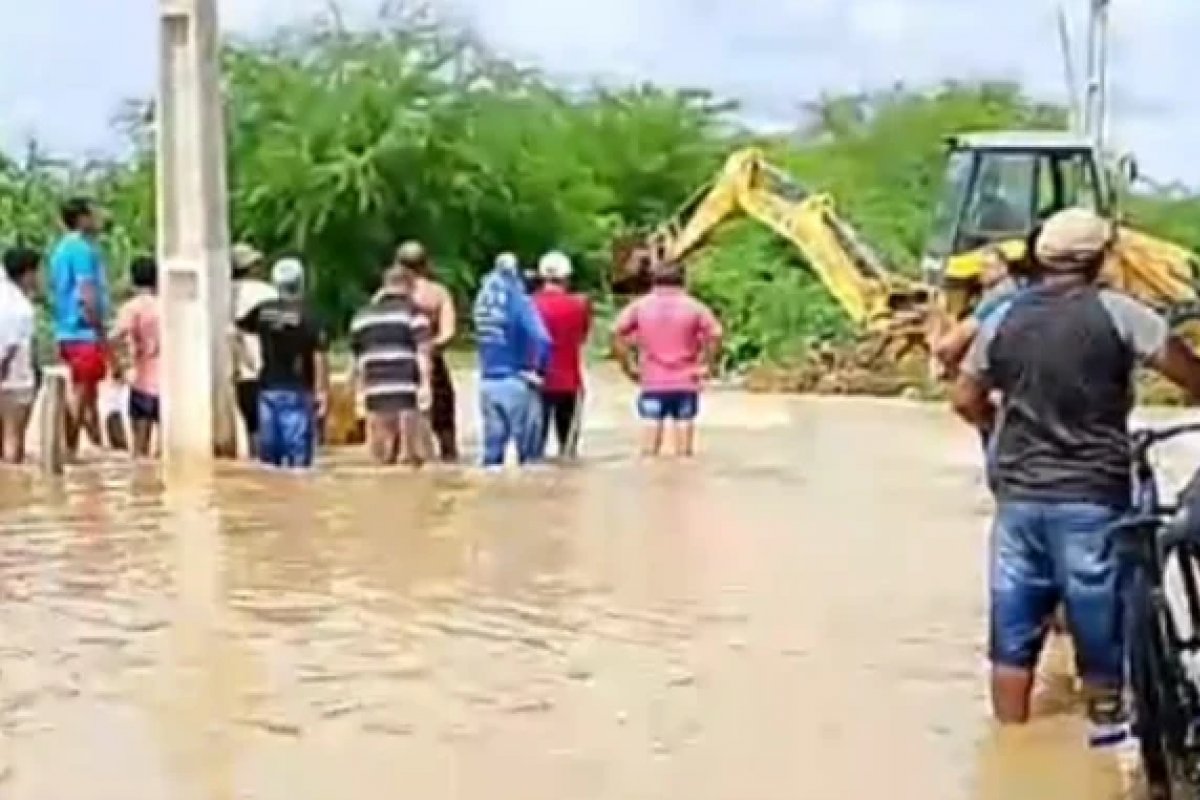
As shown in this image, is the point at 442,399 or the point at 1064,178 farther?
the point at 1064,178

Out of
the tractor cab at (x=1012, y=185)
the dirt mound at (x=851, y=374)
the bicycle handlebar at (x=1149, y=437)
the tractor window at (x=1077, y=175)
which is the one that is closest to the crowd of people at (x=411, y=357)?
the bicycle handlebar at (x=1149, y=437)

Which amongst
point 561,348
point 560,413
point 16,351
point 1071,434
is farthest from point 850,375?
point 1071,434

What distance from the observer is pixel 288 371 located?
62.4ft

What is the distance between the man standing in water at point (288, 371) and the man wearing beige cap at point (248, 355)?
0.13 meters

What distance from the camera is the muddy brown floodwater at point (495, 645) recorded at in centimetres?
909

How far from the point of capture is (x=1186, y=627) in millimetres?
8047

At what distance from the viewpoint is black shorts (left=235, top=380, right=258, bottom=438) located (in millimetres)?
19969

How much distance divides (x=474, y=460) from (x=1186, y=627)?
1373cm

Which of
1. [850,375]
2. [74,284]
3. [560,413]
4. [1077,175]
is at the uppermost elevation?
[1077,175]

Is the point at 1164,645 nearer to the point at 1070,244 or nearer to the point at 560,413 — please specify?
the point at 1070,244

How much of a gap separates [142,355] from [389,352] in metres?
1.93

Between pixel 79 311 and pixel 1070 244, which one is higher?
pixel 1070 244

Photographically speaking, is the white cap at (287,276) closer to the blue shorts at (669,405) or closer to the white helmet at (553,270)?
the white helmet at (553,270)

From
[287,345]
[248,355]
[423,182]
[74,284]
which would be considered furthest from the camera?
[423,182]
